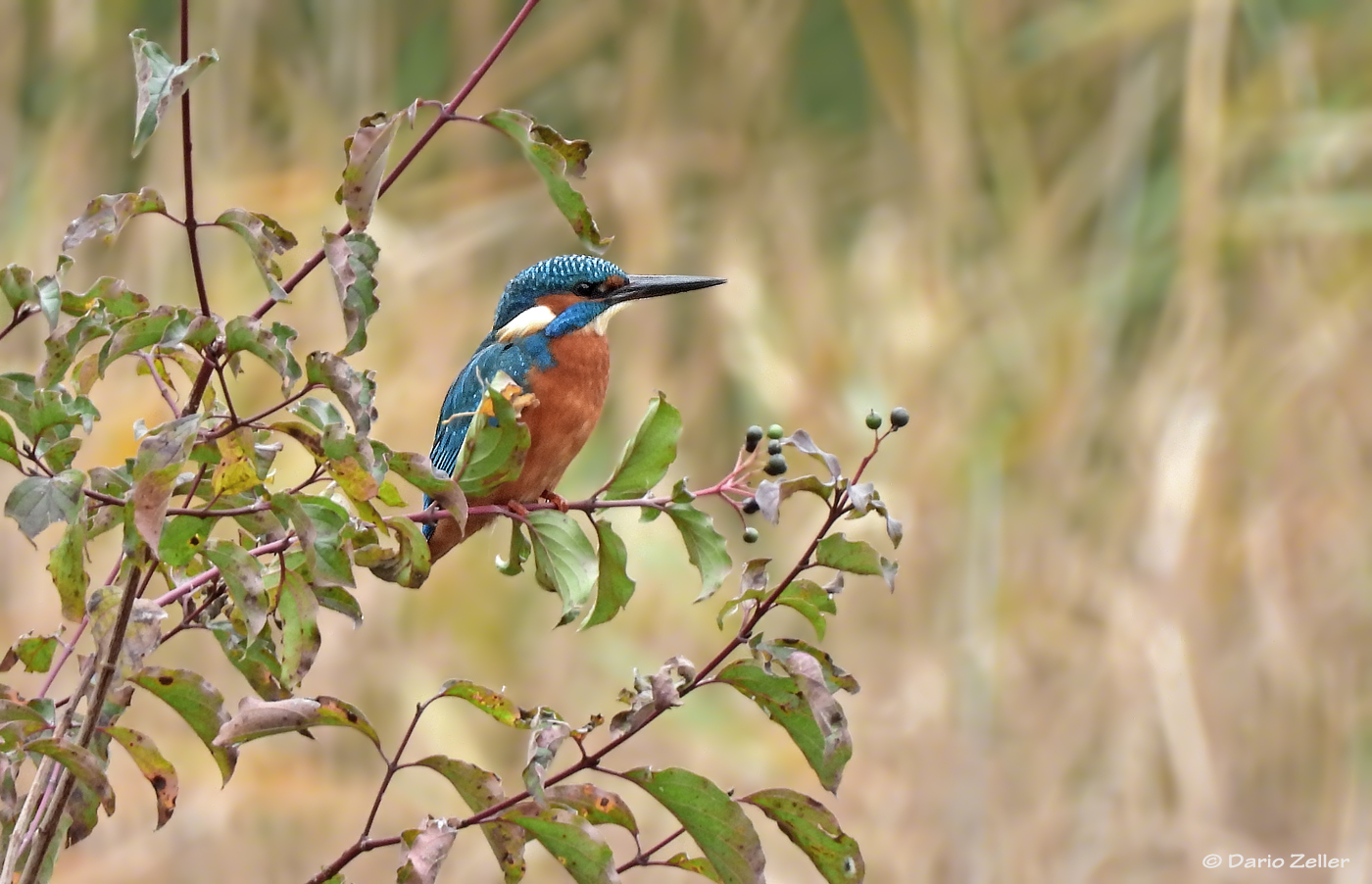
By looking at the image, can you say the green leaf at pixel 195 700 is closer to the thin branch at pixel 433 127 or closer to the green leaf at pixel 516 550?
the thin branch at pixel 433 127

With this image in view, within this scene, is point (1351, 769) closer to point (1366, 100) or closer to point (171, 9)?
point (1366, 100)

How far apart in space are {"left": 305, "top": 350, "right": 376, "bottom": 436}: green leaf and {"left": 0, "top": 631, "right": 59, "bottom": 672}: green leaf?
268 mm

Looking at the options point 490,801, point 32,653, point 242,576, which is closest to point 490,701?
point 490,801

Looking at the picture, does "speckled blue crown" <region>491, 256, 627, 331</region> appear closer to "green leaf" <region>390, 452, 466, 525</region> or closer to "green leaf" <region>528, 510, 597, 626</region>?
"green leaf" <region>528, 510, 597, 626</region>

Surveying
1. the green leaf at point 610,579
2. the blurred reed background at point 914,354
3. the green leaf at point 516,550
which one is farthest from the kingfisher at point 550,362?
the blurred reed background at point 914,354

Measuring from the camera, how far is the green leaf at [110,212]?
0.73m

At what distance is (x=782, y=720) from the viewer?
0.83 meters

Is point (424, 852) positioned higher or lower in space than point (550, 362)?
lower

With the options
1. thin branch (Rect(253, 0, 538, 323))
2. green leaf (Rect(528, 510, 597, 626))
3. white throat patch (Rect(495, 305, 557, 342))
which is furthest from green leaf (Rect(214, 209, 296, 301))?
white throat patch (Rect(495, 305, 557, 342))

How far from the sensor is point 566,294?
57.4 inches

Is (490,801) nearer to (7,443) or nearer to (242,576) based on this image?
(242,576)

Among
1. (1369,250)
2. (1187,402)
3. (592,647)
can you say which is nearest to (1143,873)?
(1187,402)

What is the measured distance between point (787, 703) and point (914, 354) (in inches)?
99.4

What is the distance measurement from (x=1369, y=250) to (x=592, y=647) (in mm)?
1904
